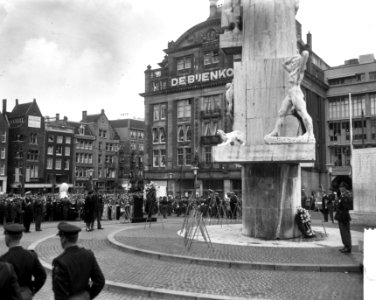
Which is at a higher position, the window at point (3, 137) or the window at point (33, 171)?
the window at point (3, 137)

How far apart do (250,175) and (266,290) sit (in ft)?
22.9

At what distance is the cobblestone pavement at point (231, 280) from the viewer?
8695mm

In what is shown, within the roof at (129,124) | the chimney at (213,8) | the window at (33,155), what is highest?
the chimney at (213,8)

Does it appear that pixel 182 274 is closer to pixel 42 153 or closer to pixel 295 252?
pixel 295 252

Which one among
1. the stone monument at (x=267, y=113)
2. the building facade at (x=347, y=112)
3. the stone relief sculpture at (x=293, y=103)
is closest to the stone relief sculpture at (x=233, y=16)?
the stone monument at (x=267, y=113)

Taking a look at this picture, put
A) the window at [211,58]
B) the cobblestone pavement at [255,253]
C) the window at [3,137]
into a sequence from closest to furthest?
the cobblestone pavement at [255,253]
the window at [211,58]
the window at [3,137]

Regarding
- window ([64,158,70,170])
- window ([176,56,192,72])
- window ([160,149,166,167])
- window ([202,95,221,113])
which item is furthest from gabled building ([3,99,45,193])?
window ([202,95,221,113])

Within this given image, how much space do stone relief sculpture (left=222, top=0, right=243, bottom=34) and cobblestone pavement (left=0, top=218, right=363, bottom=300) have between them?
30.5 ft

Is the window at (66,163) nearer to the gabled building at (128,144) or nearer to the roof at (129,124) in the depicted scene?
the gabled building at (128,144)

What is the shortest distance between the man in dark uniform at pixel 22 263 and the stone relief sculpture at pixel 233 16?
45.8ft

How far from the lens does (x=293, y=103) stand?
567 inches

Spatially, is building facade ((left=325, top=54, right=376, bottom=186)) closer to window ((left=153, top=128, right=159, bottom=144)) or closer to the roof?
window ((left=153, top=128, right=159, bottom=144))

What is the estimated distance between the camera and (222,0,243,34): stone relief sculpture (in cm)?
1688

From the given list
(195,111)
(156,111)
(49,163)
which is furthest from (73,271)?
(49,163)
